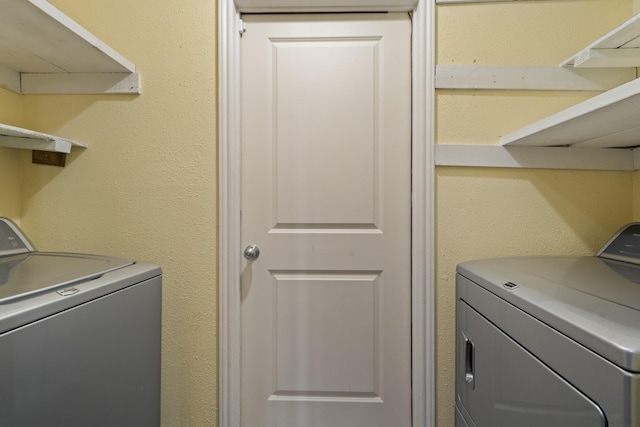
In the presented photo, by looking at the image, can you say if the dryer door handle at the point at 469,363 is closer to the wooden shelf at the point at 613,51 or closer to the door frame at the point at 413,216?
the door frame at the point at 413,216

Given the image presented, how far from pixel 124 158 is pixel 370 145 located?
1017 millimetres

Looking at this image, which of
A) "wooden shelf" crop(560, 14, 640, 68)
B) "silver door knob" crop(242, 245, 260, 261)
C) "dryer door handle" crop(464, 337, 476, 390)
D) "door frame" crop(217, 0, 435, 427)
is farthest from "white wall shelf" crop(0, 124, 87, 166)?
"wooden shelf" crop(560, 14, 640, 68)

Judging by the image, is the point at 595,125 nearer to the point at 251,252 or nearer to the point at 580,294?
the point at 580,294

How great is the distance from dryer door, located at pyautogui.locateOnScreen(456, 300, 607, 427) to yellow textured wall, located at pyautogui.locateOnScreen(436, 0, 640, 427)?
258mm

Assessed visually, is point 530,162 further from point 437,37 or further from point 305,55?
point 305,55

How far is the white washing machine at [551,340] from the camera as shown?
0.45 m

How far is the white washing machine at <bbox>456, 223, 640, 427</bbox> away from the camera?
45 centimetres

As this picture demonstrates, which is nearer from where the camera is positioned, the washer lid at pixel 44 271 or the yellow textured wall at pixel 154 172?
the washer lid at pixel 44 271

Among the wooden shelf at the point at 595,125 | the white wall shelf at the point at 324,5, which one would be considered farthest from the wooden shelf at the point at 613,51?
the white wall shelf at the point at 324,5

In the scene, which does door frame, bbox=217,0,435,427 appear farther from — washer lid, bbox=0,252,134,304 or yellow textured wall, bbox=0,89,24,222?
yellow textured wall, bbox=0,89,24,222

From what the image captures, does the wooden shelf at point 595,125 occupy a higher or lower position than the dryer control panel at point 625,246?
higher

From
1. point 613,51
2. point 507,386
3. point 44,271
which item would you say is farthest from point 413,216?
point 44,271

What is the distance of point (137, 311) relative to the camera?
855 millimetres

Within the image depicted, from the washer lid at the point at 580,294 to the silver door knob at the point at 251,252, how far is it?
2.54 feet
